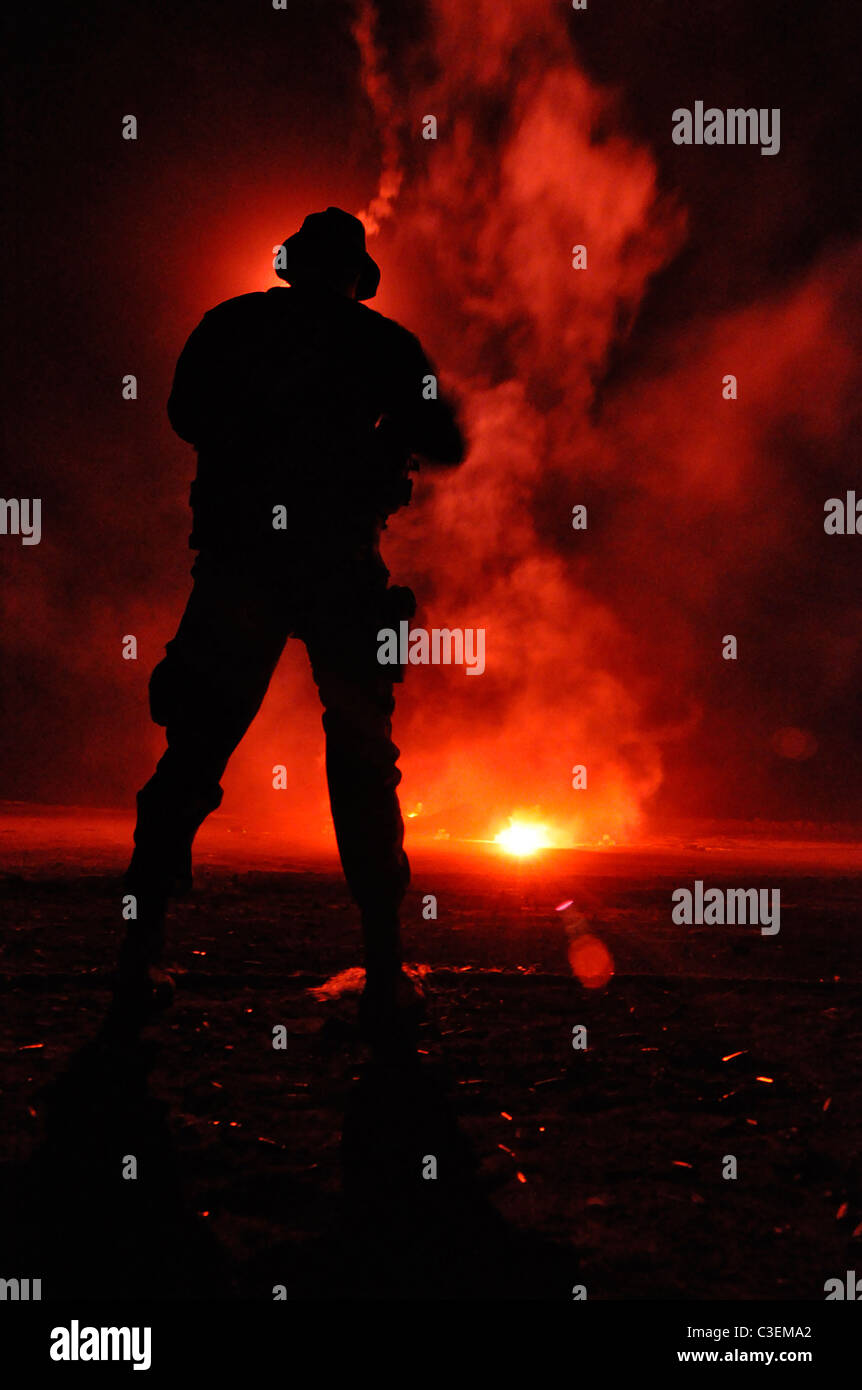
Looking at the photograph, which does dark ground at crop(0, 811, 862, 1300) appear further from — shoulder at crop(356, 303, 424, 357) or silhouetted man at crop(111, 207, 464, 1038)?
shoulder at crop(356, 303, 424, 357)

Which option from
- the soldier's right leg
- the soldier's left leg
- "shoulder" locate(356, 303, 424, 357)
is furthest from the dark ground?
"shoulder" locate(356, 303, 424, 357)

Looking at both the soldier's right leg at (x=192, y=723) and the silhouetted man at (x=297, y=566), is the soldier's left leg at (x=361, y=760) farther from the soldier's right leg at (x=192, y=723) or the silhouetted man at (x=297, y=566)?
the soldier's right leg at (x=192, y=723)

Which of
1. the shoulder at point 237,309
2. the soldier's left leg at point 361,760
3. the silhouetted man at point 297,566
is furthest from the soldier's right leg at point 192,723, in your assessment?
the shoulder at point 237,309

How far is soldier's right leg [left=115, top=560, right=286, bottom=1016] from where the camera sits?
165cm

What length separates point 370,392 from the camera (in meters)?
2.03

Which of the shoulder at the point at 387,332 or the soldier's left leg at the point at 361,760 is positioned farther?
the shoulder at the point at 387,332

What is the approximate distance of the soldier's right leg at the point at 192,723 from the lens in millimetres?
1653

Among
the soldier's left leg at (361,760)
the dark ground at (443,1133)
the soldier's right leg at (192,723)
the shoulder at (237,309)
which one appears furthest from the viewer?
the shoulder at (237,309)

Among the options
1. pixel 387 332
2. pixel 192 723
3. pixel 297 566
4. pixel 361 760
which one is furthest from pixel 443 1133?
pixel 387 332

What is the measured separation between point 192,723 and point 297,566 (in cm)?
48

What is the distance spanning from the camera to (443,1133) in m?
1.20

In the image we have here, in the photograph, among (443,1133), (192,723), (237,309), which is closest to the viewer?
(443,1133)

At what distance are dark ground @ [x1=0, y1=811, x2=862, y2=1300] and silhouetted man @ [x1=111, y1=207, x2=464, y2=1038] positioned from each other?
9.1 inches

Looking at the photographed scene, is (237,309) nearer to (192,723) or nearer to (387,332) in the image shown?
(387,332)
